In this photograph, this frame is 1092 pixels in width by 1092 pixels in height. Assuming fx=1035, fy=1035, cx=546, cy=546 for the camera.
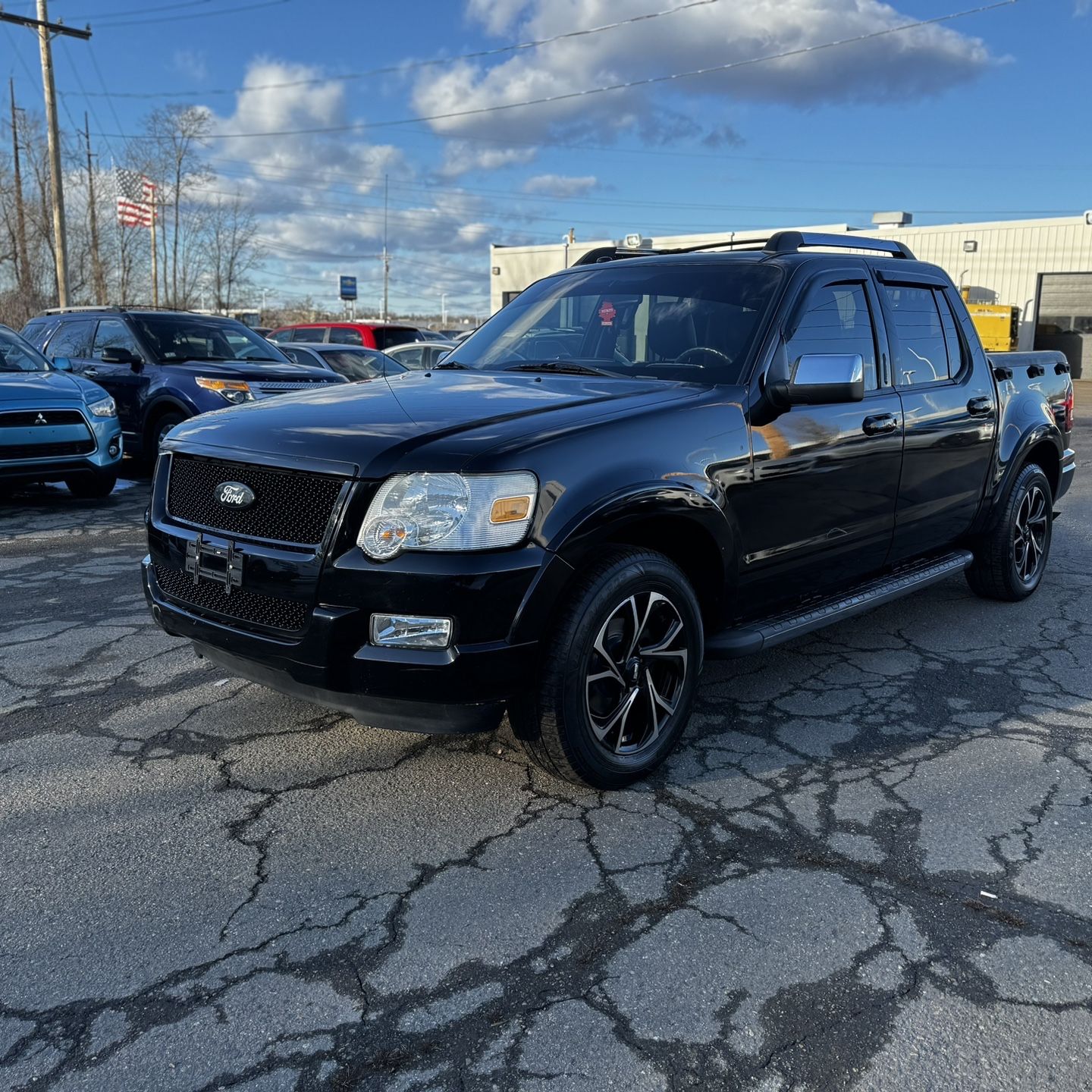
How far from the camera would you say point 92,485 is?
31.9ft

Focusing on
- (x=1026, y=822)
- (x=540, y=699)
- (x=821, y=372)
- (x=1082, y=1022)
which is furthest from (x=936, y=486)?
(x=1082, y=1022)

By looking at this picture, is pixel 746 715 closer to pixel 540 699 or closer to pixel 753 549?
pixel 753 549

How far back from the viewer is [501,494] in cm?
312

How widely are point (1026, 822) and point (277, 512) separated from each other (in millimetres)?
2619

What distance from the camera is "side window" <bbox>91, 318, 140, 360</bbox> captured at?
35.9ft

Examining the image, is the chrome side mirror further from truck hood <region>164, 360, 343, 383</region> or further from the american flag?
the american flag

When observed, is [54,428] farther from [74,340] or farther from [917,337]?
[917,337]

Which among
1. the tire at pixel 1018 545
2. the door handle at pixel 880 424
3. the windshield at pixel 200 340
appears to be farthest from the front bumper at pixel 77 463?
the tire at pixel 1018 545

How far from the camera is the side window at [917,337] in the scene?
494 centimetres

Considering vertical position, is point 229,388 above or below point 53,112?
below

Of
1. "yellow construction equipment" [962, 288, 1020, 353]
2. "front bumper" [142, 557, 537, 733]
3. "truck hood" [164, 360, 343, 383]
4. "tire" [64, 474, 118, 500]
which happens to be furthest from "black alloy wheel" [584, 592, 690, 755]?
"yellow construction equipment" [962, 288, 1020, 353]

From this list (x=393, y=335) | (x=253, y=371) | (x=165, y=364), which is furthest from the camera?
Answer: (x=393, y=335)

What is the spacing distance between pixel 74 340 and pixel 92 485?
287 cm

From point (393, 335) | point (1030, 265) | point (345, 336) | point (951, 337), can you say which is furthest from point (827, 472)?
point (1030, 265)
